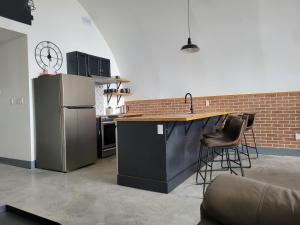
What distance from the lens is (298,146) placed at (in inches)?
182

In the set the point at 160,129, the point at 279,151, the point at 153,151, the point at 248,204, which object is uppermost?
the point at 160,129

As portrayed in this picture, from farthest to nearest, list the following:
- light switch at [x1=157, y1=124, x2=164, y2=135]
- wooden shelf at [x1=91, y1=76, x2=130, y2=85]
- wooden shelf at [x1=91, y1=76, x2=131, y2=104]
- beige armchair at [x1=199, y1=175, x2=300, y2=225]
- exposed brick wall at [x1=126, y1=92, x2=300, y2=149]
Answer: wooden shelf at [x1=91, y1=76, x2=131, y2=104] → wooden shelf at [x1=91, y1=76, x2=130, y2=85] → exposed brick wall at [x1=126, y1=92, x2=300, y2=149] → light switch at [x1=157, y1=124, x2=164, y2=135] → beige armchair at [x1=199, y1=175, x2=300, y2=225]

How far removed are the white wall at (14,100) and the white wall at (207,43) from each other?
76.7 inches

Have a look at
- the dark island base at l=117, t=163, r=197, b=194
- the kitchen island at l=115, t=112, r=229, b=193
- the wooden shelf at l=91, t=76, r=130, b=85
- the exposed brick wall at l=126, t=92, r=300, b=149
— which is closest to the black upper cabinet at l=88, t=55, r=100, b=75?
the wooden shelf at l=91, t=76, r=130, b=85

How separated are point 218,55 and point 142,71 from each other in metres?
1.95

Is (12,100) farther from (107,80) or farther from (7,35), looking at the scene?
(107,80)

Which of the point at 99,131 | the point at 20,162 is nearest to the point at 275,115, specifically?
the point at 99,131

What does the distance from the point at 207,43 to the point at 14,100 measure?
3919mm

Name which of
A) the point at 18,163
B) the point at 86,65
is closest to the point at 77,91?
the point at 86,65

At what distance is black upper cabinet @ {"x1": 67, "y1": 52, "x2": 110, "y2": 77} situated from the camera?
5012mm

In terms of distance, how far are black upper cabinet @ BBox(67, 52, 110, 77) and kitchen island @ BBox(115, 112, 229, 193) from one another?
2.35m

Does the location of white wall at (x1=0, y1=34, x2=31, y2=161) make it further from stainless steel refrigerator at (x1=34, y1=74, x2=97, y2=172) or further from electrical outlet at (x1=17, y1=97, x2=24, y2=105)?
stainless steel refrigerator at (x1=34, y1=74, x2=97, y2=172)

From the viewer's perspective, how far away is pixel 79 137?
13.9 ft

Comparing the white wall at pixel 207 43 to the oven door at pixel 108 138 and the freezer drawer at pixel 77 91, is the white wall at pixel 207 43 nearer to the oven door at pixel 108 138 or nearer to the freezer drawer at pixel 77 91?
the oven door at pixel 108 138
